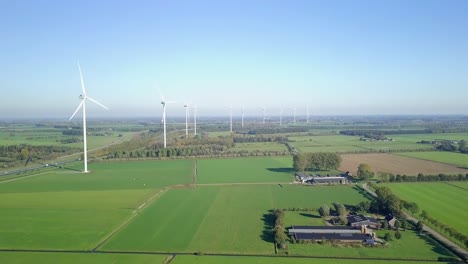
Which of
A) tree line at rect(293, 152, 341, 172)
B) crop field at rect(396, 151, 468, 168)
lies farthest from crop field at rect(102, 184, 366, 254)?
crop field at rect(396, 151, 468, 168)

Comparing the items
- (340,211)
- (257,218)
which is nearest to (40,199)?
(257,218)

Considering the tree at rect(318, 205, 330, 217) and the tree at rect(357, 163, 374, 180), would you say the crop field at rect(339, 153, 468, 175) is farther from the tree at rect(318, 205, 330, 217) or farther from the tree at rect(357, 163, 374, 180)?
the tree at rect(318, 205, 330, 217)

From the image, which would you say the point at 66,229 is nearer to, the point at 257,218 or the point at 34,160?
the point at 257,218

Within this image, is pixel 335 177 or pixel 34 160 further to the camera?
pixel 34 160

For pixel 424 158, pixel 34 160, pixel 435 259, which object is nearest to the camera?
pixel 435 259

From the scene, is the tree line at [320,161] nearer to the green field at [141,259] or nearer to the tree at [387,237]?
the tree at [387,237]

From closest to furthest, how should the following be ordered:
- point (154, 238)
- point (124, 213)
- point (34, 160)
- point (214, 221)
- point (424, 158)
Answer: point (154, 238) < point (214, 221) < point (124, 213) < point (424, 158) < point (34, 160)

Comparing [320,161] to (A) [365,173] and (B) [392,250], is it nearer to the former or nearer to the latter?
(A) [365,173]
